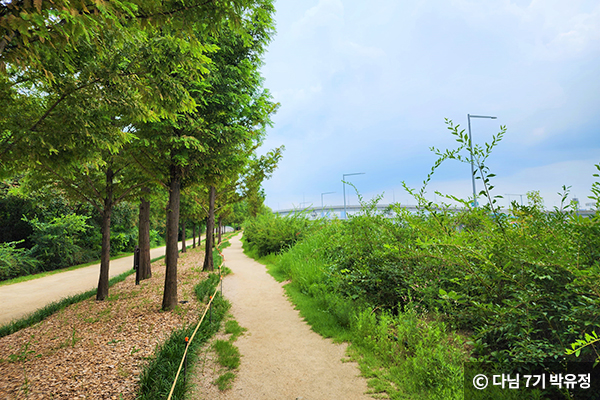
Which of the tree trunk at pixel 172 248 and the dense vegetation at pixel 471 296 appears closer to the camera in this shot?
the dense vegetation at pixel 471 296

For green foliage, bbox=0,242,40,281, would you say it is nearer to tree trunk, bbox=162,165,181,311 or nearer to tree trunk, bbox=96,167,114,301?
tree trunk, bbox=96,167,114,301

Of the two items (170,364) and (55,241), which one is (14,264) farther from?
(170,364)

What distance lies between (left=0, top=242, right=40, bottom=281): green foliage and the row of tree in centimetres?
883

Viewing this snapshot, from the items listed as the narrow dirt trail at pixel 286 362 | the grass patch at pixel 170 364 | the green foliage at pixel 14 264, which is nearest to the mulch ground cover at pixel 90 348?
the grass patch at pixel 170 364

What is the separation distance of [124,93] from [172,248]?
4.05 m

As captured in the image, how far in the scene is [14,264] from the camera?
45.1ft

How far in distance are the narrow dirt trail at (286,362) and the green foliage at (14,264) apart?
12952 millimetres

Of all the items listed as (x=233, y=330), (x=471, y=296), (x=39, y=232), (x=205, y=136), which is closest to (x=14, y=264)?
(x=39, y=232)

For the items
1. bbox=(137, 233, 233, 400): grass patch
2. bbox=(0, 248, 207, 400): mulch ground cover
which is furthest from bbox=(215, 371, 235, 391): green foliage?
bbox=(0, 248, 207, 400): mulch ground cover

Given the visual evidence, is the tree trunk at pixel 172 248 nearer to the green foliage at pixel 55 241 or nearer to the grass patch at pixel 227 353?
the grass patch at pixel 227 353

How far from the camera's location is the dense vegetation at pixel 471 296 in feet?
9.36

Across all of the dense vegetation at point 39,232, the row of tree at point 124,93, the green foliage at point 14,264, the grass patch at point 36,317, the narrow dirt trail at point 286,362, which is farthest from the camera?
the dense vegetation at point 39,232

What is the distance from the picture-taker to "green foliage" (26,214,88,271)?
1656 cm

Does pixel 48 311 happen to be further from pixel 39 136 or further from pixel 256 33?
pixel 256 33
